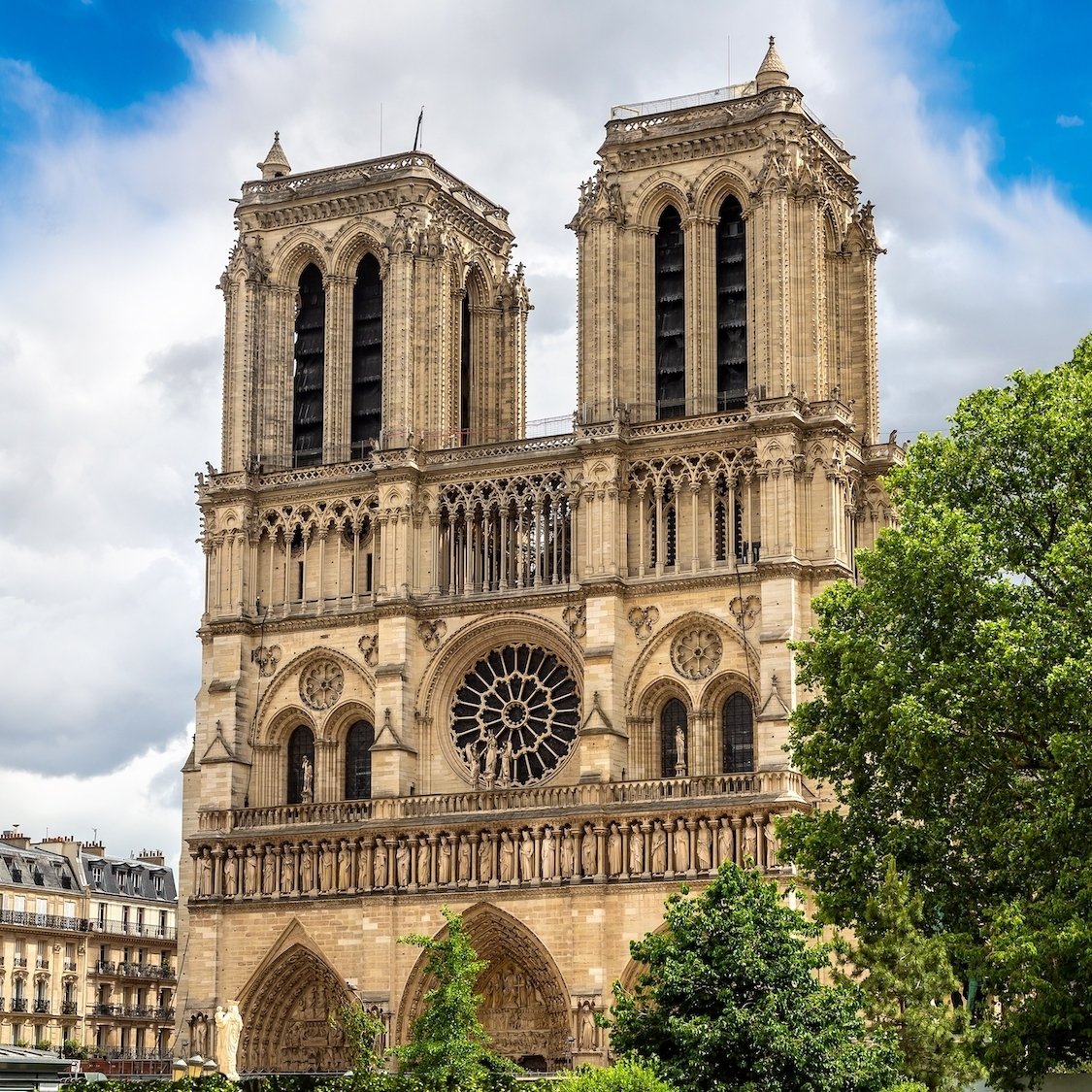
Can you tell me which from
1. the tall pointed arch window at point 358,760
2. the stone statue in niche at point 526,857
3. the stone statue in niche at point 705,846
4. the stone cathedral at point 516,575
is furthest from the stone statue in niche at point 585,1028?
the tall pointed arch window at point 358,760

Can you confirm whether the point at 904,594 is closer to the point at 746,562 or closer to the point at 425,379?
the point at 746,562

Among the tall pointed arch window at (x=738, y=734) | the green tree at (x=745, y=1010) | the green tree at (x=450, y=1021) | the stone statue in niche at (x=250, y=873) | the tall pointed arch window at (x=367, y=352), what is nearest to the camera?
the green tree at (x=745, y=1010)

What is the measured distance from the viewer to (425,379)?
5641cm

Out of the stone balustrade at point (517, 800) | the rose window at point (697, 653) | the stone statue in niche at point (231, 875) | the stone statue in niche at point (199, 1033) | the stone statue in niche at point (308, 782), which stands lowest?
the stone statue in niche at point (199, 1033)

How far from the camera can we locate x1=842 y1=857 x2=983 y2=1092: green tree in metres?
31.1

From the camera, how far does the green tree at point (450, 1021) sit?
43675 mm

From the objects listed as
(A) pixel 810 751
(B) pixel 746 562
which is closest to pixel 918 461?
(A) pixel 810 751

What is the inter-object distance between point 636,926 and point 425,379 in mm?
15310

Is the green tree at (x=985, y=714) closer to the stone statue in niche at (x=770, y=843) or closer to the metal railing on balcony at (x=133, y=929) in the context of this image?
the stone statue in niche at (x=770, y=843)

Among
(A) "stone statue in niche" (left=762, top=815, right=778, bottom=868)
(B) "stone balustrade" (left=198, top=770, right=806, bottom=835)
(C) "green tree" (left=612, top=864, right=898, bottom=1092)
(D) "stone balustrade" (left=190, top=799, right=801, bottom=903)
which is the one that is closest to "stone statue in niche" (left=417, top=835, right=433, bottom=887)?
(D) "stone balustrade" (left=190, top=799, right=801, bottom=903)

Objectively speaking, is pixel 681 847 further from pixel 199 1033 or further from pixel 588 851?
pixel 199 1033

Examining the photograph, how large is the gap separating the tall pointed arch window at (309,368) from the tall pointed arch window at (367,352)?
93 centimetres

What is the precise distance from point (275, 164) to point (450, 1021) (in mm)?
25926

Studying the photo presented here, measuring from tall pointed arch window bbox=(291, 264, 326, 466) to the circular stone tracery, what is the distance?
8.35 metres
